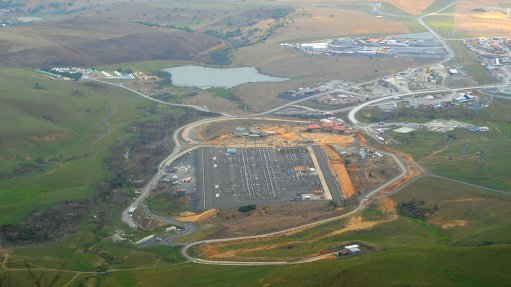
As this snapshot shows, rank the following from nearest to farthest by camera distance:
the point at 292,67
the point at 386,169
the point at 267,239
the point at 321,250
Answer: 1. the point at 321,250
2. the point at 267,239
3. the point at 386,169
4. the point at 292,67

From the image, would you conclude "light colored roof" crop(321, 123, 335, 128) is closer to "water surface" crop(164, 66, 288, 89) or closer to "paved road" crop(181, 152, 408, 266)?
"paved road" crop(181, 152, 408, 266)

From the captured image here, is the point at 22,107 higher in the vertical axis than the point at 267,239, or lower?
higher

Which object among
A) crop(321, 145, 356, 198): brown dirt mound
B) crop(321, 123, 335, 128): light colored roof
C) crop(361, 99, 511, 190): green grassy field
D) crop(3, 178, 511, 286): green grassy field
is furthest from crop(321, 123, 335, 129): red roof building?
crop(3, 178, 511, 286): green grassy field

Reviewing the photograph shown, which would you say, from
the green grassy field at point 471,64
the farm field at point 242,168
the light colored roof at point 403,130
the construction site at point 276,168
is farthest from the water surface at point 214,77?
→ the light colored roof at point 403,130

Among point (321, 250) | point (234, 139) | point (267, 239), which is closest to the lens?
point (321, 250)

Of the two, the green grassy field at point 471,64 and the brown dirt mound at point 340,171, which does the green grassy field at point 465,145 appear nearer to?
the brown dirt mound at point 340,171

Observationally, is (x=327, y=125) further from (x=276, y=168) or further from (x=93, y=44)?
(x=93, y=44)

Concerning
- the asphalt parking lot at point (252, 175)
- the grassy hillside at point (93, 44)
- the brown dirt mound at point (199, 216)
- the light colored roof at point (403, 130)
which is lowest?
the brown dirt mound at point (199, 216)

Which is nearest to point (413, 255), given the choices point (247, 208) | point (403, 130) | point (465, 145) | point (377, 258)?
point (377, 258)

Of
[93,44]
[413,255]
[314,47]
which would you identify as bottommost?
[413,255]

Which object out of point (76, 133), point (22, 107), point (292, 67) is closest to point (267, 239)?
point (76, 133)

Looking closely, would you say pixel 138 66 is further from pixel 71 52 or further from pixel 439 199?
pixel 439 199
